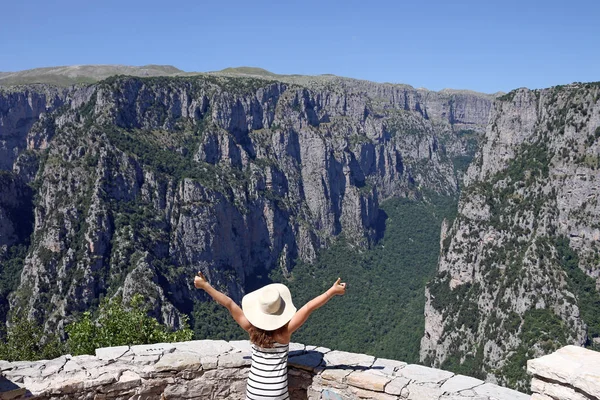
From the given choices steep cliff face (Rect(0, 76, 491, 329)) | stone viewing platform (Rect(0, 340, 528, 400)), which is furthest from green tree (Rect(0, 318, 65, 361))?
steep cliff face (Rect(0, 76, 491, 329))

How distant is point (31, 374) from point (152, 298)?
Answer: 102 m

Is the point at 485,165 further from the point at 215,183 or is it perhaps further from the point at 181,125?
the point at 181,125

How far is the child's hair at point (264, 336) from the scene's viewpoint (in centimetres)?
845

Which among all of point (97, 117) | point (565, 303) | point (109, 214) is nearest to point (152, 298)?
point (109, 214)

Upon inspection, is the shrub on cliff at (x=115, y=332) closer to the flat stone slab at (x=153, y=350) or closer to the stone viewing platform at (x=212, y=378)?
the flat stone slab at (x=153, y=350)

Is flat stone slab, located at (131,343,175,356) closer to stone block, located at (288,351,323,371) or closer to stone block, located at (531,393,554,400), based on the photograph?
stone block, located at (288,351,323,371)

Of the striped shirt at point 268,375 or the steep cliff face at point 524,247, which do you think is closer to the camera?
the striped shirt at point 268,375

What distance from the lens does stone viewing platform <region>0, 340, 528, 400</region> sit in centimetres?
927

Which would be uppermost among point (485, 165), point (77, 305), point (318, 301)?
point (318, 301)

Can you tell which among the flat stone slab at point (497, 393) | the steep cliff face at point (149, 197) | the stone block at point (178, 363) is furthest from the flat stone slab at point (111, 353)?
the steep cliff face at point (149, 197)

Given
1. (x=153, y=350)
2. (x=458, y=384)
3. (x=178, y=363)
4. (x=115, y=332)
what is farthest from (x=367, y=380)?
(x=115, y=332)

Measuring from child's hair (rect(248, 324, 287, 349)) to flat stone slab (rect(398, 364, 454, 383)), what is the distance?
3.02 meters

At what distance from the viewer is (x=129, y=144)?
145500mm

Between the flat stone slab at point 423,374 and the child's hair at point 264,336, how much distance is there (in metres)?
3.02
